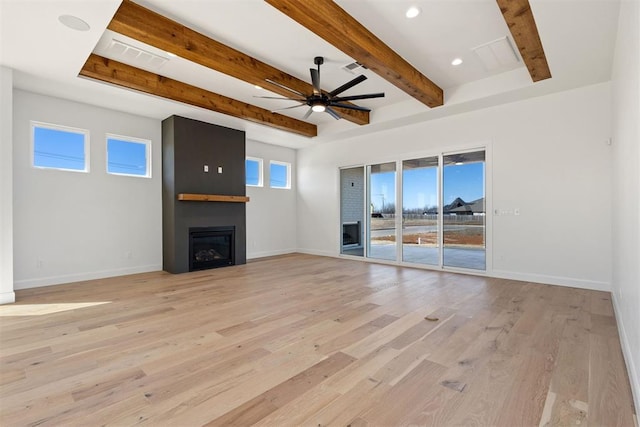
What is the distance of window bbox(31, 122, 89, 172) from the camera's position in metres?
4.77

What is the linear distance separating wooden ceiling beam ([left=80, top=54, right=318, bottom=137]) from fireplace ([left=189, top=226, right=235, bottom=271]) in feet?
7.74

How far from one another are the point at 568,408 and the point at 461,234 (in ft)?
13.7

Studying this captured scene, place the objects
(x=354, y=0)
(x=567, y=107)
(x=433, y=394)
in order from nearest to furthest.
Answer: (x=433, y=394) → (x=354, y=0) → (x=567, y=107)

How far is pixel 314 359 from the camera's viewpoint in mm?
2318

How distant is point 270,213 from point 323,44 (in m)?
4.93

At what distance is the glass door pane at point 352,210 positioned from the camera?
729 cm

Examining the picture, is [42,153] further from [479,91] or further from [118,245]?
[479,91]

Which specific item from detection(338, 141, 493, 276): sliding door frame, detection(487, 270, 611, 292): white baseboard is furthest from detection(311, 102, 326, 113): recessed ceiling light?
detection(487, 270, 611, 292): white baseboard

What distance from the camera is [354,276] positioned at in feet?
17.4

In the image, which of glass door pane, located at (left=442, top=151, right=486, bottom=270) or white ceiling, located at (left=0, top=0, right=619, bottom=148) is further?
glass door pane, located at (left=442, top=151, right=486, bottom=270)

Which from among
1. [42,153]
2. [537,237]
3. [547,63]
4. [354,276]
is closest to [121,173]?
[42,153]

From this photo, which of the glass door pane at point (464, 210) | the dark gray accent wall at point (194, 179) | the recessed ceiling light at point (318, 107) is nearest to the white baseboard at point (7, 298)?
the dark gray accent wall at point (194, 179)

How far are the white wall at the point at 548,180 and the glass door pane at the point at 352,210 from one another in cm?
194

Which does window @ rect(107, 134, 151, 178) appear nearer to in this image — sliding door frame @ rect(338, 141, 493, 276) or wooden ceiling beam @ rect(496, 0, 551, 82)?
sliding door frame @ rect(338, 141, 493, 276)
